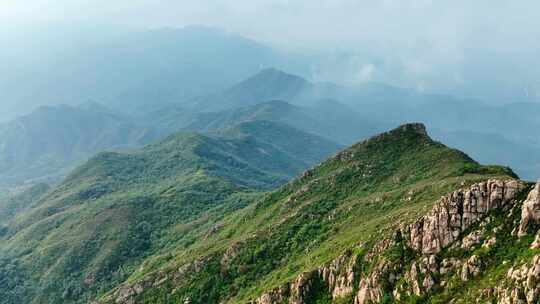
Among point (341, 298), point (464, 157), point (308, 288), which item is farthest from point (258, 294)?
point (464, 157)

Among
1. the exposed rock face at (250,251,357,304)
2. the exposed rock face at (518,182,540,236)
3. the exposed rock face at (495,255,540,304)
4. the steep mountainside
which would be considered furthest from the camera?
the steep mountainside

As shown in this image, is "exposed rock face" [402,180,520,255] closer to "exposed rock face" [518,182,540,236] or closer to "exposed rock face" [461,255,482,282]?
"exposed rock face" [518,182,540,236]

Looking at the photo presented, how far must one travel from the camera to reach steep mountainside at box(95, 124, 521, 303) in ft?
414

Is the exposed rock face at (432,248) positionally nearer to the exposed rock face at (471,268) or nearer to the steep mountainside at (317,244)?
the exposed rock face at (471,268)

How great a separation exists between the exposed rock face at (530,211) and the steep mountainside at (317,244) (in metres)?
23.1

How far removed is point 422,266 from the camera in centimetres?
10688

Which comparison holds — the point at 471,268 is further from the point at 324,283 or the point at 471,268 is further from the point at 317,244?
the point at 317,244

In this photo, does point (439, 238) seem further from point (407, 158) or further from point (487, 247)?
point (407, 158)

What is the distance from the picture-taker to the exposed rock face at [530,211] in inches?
3802

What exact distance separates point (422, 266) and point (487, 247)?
11740 mm

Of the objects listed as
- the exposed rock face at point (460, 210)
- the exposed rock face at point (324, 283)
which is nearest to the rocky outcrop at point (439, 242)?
the exposed rock face at point (460, 210)

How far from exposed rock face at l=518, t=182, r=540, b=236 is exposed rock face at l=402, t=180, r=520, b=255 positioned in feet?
19.0

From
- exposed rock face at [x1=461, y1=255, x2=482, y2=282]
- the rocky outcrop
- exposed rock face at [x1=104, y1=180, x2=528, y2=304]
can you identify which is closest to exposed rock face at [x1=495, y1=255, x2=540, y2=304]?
exposed rock face at [x1=104, y1=180, x2=528, y2=304]

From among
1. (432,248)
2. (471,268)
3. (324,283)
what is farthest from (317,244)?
(471,268)
